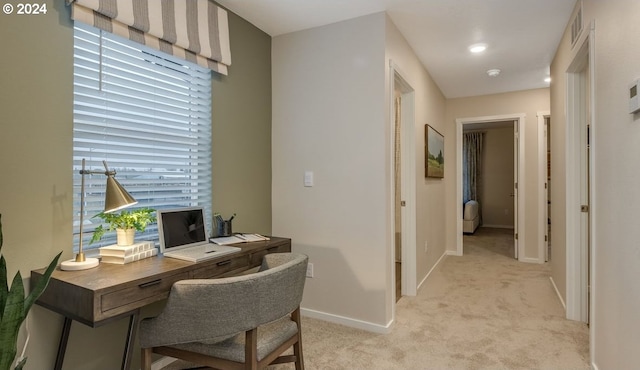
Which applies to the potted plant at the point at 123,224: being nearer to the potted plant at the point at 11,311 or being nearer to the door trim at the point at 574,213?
the potted plant at the point at 11,311

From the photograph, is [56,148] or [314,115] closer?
[56,148]

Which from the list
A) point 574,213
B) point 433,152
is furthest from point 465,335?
point 433,152

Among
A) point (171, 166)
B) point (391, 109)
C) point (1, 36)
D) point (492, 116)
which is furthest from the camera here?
point (492, 116)

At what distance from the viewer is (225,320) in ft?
4.47

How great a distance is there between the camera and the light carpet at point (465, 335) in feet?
6.78

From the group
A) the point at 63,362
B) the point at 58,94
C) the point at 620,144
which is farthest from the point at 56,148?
the point at 620,144

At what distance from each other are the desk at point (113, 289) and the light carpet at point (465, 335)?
739mm

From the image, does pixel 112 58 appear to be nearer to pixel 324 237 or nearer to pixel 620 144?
pixel 324 237

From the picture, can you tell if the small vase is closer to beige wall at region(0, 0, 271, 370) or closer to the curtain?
beige wall at region(0, 0, 271, 370)

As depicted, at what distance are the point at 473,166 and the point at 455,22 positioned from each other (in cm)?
586

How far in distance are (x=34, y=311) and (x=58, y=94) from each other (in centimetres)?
98

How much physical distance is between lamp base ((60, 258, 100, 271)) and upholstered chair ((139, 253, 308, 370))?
376 millimetres

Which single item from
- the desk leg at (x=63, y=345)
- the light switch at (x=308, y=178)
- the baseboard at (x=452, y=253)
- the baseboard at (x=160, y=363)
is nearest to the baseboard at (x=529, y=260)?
the baseboard at (x=452, y=253)

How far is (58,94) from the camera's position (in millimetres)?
1555
